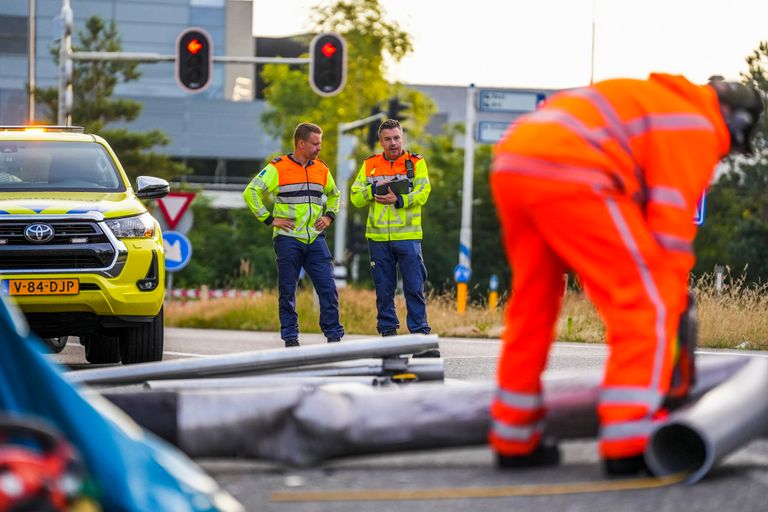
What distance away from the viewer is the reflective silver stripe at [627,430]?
5.53m

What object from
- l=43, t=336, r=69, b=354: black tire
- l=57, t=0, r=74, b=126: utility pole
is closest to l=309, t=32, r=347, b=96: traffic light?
l=57, t=0, r=74, b=126: utility pole

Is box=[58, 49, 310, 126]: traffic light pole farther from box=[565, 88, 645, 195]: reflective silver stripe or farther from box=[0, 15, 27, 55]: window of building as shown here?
box=[0, 15, 27, 55]: window of building

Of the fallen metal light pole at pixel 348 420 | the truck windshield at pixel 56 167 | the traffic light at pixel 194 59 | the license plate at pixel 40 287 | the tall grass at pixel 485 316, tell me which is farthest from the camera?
the traffic light at pixel 194 59

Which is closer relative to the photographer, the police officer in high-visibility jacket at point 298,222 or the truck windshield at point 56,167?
the truck windshield at point 56,167

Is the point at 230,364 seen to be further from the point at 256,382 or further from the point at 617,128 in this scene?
the point at 617,128

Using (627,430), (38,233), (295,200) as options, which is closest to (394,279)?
(295,200)

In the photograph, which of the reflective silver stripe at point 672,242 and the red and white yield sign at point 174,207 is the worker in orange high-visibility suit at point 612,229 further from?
the red and white yield sign at point 174,207

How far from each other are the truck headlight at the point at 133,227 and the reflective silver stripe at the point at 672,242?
6424 mm

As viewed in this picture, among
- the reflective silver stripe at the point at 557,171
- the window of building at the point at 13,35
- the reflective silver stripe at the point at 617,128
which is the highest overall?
the window of building at the point at 13,35

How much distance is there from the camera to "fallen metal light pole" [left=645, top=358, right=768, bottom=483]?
548cm

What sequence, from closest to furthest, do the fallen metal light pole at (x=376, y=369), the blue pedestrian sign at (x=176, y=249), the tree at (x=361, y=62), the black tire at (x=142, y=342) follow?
the fallen metal light pole at (x=376, y=369) < the black tire at (x=142, y=342) < the blue pedestrian sign at (x=176, y=249) < the tree at (x=361, y=62)

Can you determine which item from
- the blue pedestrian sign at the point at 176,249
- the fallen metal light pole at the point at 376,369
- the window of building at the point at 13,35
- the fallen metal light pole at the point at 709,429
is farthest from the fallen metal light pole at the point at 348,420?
the window of building at the point at 13,35

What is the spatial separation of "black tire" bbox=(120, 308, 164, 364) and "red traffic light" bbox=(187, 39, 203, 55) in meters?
14.7

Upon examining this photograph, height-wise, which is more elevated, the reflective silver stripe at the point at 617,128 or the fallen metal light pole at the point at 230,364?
the reflective silver stripe at the point at 617,128
